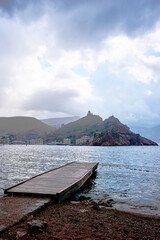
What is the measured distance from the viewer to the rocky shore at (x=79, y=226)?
7570 millimetres

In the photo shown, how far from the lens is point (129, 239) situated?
7766 millimetres

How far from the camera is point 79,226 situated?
873 centimetres

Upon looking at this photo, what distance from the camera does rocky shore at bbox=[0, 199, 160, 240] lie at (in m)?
7.57

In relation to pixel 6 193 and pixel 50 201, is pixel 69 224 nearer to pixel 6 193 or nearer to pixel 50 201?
pixel 50 201

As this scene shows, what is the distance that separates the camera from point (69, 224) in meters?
8.91

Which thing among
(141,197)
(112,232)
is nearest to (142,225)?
(112,232)

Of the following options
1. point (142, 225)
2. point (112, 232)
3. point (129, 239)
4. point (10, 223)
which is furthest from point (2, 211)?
point (142, 225)

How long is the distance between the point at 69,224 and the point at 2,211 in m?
3.12

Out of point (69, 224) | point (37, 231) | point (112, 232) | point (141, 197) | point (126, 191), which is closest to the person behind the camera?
point (37, 231)

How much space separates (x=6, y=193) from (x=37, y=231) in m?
6.01

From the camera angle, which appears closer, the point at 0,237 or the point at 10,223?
the point at 0,237

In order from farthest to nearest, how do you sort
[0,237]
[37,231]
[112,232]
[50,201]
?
1. [50,201]
2. [112,232]
3. [37,231]
4. [0,237]

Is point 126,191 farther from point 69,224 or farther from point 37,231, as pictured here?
point 37,231

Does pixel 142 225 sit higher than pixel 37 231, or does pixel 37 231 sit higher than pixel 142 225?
pixel 37 231
